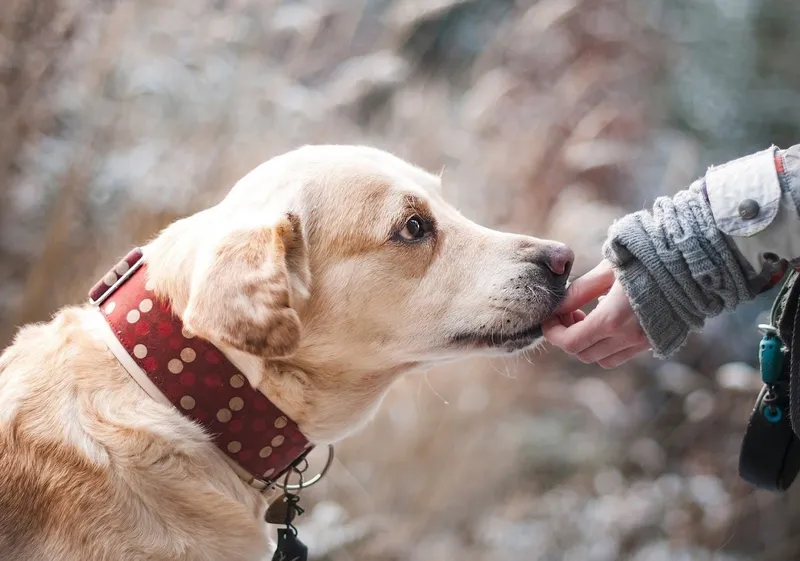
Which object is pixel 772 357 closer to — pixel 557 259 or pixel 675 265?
pixel 675 265

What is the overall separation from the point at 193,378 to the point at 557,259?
0.70m

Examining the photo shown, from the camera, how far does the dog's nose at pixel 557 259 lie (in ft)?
4.19

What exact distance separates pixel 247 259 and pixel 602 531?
4.76ft

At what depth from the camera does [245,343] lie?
101 centimetres

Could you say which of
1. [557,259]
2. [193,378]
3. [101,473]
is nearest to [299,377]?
[193,378]

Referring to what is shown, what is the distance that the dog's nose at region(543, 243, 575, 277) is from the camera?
128 cm

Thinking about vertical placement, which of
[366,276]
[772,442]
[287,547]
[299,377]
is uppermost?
[366,276]

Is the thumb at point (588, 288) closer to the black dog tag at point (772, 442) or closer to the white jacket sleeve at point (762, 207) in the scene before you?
the white jacket sleeve at point (762, 207)

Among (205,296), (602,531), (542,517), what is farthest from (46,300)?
(602,531)

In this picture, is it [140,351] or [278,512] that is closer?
[140,351]

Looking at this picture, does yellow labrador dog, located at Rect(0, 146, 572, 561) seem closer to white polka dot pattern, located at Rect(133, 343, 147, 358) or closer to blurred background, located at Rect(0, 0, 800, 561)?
white polka dot pattern, located at Rect(133, 343, 147, 358)

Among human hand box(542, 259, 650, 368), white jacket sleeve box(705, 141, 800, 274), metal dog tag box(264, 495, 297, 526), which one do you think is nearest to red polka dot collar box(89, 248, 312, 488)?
metal dog tag box(264, 495, 297, 526)

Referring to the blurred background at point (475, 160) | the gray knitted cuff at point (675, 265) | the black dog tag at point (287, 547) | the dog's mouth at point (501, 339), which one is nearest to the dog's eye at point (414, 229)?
the dog's mouth at point (501, 339)

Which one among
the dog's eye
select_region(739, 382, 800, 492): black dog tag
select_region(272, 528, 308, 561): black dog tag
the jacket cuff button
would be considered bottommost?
select_region(739, 382, 800, 492): black dog tag
